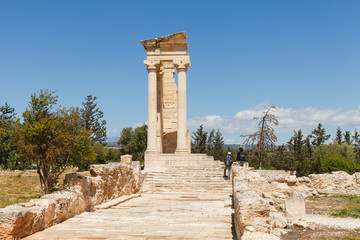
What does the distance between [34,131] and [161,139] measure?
17540mm

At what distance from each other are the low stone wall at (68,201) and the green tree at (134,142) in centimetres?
3159

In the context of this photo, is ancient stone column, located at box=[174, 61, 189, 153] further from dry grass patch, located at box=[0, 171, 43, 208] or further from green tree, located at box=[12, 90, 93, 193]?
green tree, located at box=[12, 90, 93, 193]

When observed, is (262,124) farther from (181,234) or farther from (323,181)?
(181,234)

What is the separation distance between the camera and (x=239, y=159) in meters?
19.0

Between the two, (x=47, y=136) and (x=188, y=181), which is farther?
(x=188, y=181)

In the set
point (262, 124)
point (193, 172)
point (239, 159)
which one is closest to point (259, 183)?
point (239, 159)

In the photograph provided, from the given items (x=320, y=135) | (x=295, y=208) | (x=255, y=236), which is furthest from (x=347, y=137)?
(x=255, y=236)

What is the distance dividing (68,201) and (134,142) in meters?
39.2

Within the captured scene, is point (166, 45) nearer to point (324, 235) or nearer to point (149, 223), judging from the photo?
point (324, 235)

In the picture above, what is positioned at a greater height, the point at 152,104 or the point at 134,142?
the point at 152,104

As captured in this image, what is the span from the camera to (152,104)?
25031 mm

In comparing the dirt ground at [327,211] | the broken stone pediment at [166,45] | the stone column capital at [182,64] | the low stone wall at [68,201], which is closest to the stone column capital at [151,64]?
the broken stone pediment at [166,45]

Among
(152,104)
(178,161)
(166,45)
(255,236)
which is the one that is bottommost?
(255,236)

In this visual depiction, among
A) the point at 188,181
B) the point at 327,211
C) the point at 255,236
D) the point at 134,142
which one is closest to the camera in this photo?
the point at 255,236
